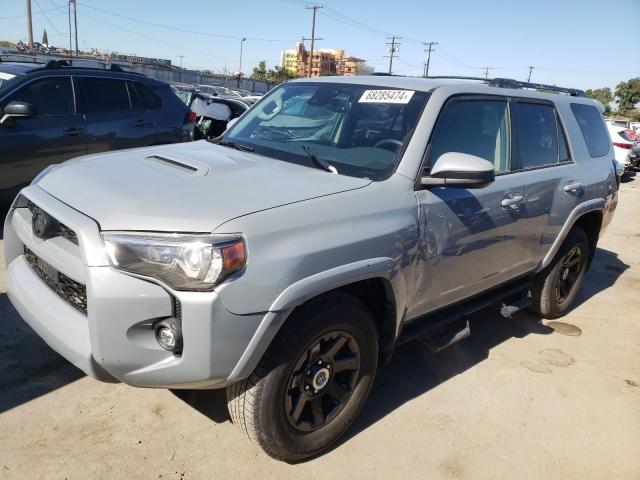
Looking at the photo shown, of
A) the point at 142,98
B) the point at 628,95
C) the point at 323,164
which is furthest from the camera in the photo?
the point at 628,95

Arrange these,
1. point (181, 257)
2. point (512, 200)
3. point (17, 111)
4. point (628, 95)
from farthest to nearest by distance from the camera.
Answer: point (628, 95) < point (17, 111) < point (512, 200) < point (181, 257)

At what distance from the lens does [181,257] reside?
A: 201 cm

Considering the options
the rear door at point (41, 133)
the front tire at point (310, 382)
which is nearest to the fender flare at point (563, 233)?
the front tire at point (310, 382)

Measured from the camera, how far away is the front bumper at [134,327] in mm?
1987

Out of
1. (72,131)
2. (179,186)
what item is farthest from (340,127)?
(72,131)

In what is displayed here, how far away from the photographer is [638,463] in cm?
293

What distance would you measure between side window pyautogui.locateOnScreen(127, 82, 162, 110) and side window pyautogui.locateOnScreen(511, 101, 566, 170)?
4690 millimetres

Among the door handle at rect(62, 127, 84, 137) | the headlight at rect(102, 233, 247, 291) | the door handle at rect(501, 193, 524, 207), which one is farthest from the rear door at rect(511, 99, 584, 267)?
the door handle at rect(62, 127, 84, 137)

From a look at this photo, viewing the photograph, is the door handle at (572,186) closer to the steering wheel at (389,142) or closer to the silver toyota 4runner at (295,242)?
the silver toyota 4runner at (295,242)

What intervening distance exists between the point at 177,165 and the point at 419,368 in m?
2.14

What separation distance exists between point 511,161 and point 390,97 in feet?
3.35

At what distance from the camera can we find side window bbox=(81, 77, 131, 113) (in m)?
6.13

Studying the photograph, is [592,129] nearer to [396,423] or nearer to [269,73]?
[396,423]

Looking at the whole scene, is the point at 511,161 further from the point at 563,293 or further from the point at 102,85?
the point at 102,85
